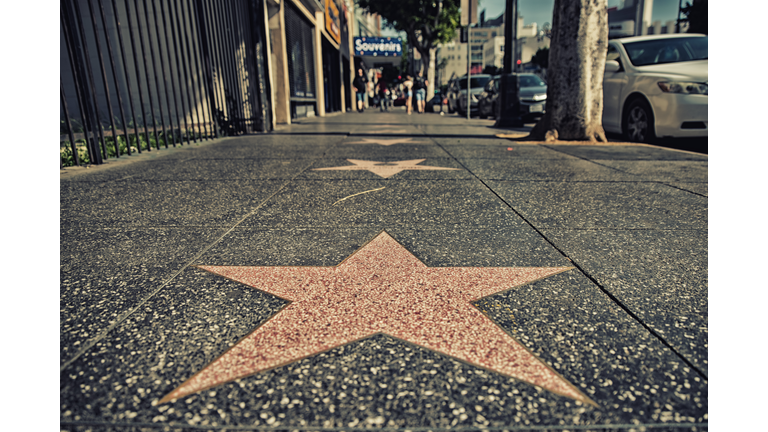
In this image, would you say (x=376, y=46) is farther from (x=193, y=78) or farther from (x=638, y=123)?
(x=193, y=78)

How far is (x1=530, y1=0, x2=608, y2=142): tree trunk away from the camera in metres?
6.27

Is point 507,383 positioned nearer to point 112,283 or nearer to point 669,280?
point 669,280

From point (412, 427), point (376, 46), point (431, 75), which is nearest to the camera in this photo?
point (412, 427)

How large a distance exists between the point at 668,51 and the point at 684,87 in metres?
1.33

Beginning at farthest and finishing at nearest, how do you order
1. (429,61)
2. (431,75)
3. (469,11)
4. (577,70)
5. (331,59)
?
(429,61) < (431,75) < (331,59) < (469,11) < (577,70)

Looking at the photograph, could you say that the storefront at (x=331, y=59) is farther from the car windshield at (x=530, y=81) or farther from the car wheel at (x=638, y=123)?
the car wheel at (x=638, y=123)

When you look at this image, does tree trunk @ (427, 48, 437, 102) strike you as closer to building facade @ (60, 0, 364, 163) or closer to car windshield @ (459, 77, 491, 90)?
car windshield @ (459, 77, 491, 90)

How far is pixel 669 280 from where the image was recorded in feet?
5.71

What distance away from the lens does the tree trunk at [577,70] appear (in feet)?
20.6

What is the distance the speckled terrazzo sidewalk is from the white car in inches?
133

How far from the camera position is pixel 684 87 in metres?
5.97

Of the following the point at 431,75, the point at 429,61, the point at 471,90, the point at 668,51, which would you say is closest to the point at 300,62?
the point at 471,90

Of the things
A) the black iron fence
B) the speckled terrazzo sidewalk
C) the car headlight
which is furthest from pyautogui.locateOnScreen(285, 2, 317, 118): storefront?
the speckled terrazzo sidewalk

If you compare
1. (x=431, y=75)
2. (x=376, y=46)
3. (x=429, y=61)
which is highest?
(x=376, y=46)
